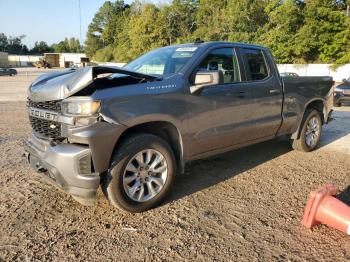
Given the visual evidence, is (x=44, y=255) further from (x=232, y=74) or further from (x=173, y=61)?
(x=232, y=74)

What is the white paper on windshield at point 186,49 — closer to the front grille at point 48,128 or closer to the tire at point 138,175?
the tire at point 138,175

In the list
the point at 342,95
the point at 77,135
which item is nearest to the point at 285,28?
the point at 342,95

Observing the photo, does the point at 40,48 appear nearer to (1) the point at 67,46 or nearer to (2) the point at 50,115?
(1) the point at 67,46

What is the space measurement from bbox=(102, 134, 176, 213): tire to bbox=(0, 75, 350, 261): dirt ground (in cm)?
17

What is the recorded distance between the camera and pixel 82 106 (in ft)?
10.9

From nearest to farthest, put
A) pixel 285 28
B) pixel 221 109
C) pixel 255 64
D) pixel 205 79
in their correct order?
1. pixel 205 79
2. pixel 221 109
3. pixel 255 64
4. pixel 285 28

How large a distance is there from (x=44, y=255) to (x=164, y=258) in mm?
1052

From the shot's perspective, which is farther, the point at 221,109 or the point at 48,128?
the point at 221,109

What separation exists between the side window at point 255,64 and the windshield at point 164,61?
38.7 inches

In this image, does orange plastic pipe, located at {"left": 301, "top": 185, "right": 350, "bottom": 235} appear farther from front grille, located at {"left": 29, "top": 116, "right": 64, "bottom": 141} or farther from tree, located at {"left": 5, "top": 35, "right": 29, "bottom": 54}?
tree, located at {"left": 5, "top": 35, "right": 29, "bottom": 54}

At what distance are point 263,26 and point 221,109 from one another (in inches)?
1576

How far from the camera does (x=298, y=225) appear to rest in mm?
3580

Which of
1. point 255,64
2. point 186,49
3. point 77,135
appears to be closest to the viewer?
point 77,135

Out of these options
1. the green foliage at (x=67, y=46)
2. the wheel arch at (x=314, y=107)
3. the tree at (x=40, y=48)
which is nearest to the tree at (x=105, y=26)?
the green foliage at (x=67, y=46)
